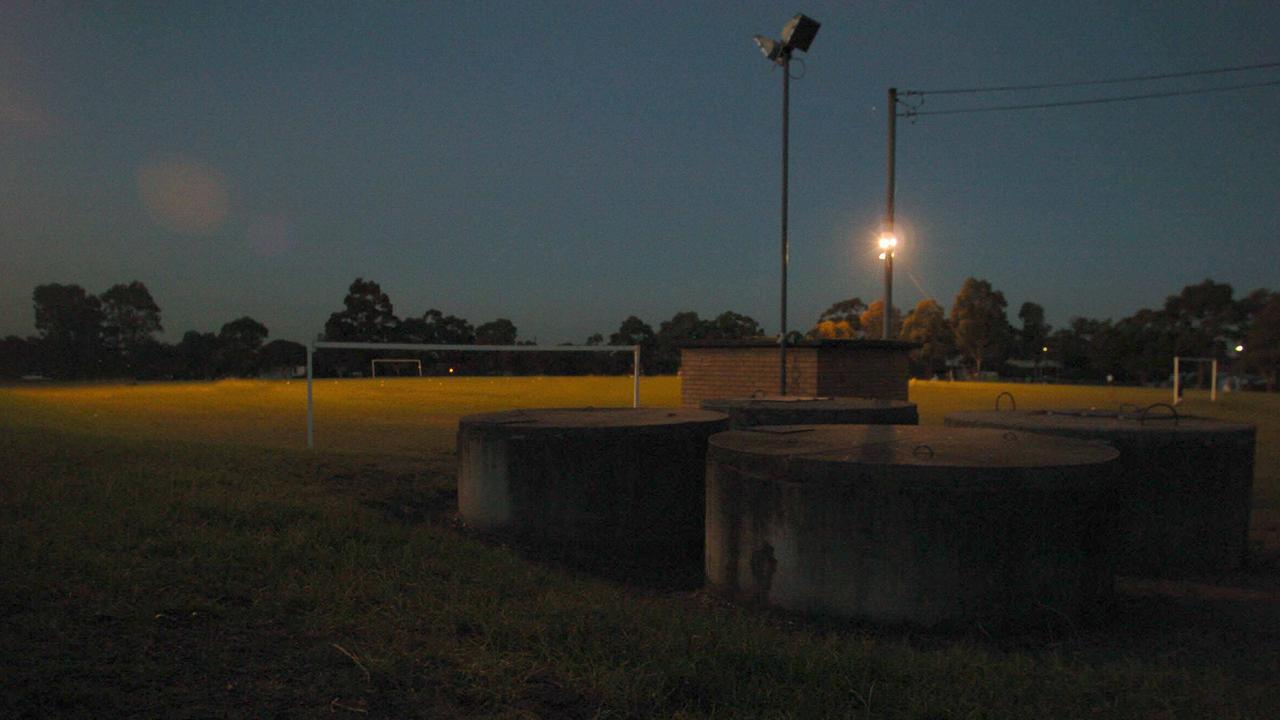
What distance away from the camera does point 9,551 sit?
4617mm

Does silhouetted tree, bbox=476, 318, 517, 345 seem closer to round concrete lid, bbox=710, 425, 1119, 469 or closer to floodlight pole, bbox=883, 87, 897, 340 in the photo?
floodlight pole, bbox=883, 87, 897, 340

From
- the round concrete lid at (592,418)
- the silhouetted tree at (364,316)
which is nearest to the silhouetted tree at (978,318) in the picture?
the silhouetted tree at (364,316)

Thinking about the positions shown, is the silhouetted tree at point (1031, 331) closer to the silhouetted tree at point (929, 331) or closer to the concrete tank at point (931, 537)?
the silhouetted tree at point (929, 331)

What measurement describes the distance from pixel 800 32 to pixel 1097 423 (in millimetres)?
6801

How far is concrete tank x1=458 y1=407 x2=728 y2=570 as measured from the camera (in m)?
6.95

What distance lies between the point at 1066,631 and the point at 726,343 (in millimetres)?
9369

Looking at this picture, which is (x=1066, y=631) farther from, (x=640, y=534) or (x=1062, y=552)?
(x=640, y=534)

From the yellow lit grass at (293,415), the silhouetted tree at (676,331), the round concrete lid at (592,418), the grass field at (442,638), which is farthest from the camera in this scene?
the silhouetted tree at (676,331)

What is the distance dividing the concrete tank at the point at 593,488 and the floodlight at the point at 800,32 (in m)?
6.55

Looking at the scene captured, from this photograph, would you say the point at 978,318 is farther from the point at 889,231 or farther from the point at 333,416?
the point at 333,416

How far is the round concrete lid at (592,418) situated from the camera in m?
7.28

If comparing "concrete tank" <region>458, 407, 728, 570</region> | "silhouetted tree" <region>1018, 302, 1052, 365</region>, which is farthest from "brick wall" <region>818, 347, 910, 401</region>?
"silhouetted tree" <region>1018, 302, 1052, 365</region>

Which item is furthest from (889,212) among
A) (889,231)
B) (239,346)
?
(239,346)

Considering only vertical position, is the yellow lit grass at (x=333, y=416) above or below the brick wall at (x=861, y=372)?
below
